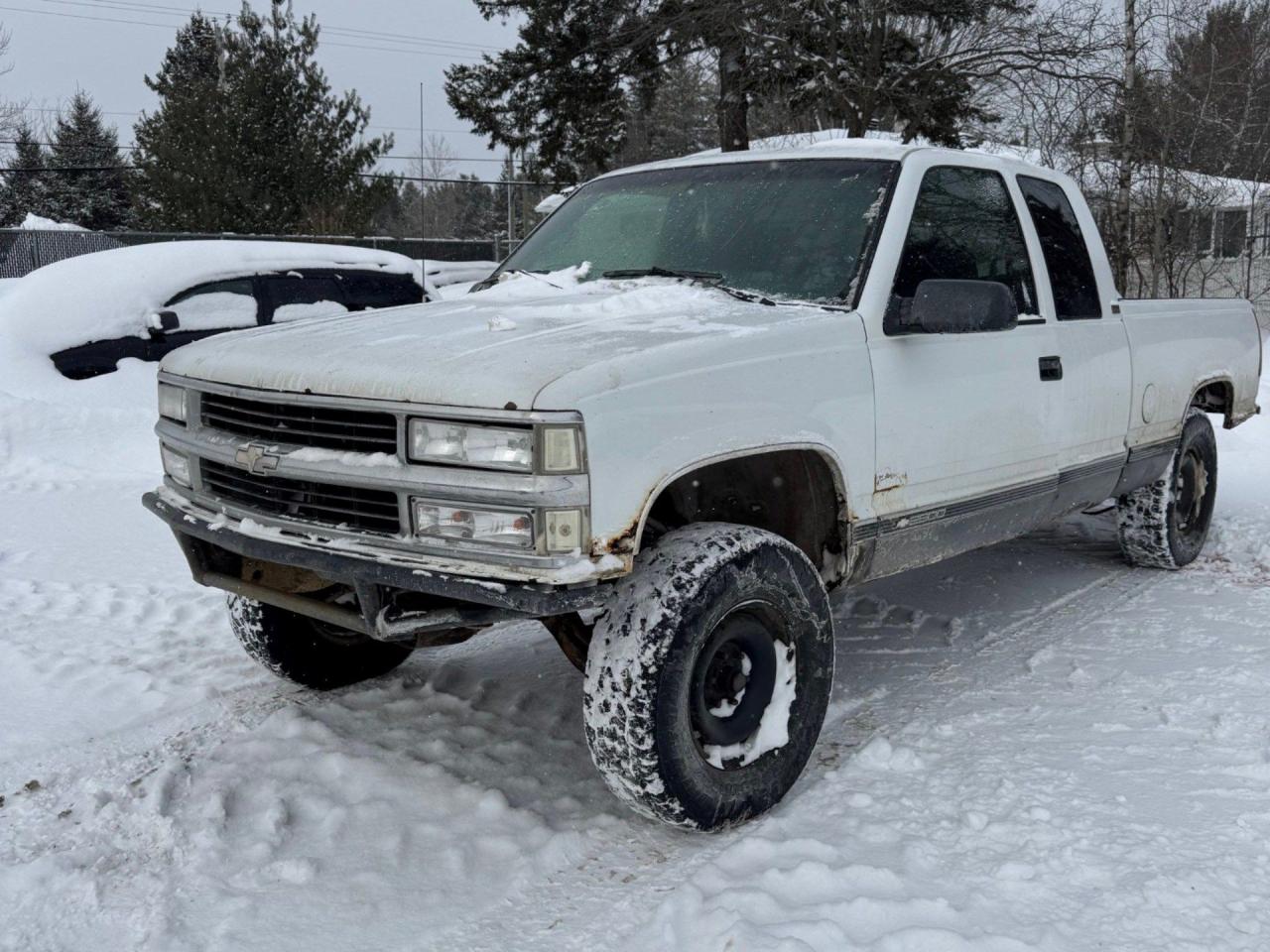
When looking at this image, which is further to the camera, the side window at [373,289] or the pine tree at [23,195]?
the pine tree at [23,195]

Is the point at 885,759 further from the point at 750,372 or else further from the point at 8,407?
the point at 8,407

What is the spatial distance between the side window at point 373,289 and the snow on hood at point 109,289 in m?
0.61

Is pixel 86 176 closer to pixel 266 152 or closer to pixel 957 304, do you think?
pixel 266 152

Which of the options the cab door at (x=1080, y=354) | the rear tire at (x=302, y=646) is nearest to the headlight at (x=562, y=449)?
the rear tire at (x=302, y=646)

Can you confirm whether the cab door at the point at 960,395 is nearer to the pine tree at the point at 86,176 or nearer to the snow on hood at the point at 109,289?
the snow on hood at the point at 109,289

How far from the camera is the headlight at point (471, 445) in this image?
268cm

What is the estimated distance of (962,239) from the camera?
13.7 feet

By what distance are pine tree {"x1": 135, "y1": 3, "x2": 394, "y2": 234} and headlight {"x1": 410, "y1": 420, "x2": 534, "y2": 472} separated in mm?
20931

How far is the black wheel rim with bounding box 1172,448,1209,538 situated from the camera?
5.95 m

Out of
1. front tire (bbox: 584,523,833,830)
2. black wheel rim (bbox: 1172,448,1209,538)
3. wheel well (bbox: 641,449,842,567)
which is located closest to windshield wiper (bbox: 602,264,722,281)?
wheel well (bbox: 641,449,842,567)

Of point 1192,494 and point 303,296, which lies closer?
point 1192,494

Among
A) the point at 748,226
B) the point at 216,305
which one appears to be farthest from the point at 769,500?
the point at 216,305

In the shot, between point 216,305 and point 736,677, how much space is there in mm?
7606

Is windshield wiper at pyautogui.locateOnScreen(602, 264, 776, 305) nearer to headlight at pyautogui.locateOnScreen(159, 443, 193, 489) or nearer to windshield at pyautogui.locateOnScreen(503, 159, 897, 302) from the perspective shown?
windshield at pyautogui.locateOnScreen(503, 159, 897, 302)
